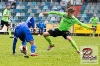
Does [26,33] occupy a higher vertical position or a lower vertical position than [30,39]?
higher

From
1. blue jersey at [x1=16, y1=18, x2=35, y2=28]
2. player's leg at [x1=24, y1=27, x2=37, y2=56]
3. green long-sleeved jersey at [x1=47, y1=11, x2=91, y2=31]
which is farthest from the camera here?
green long-sleeved jersey at [x1=47, y1=11, x2=91, y2=31]

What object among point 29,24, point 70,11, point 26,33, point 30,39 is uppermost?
point 70,11

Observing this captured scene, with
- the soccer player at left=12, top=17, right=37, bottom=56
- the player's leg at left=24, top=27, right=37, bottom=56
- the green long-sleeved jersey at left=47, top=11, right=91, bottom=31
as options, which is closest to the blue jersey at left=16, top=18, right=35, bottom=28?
the soccer player at left=12, top=17, right=37, bottom=56

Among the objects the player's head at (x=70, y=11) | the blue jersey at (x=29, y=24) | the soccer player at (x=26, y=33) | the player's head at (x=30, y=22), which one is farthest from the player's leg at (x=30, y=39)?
the player's head at (x=70, y=11)

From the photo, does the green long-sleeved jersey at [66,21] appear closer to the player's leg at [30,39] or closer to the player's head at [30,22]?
the player's head at [30,22]

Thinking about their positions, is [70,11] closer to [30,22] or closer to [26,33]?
[30,22]

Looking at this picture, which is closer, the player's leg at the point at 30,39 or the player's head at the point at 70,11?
the player's leg at the point at 30,39

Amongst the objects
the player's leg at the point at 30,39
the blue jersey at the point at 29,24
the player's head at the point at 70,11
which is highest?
the player's head at the point at 70,11

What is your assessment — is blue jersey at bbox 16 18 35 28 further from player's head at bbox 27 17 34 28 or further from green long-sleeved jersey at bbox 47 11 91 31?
green long-sleeved jersey at bbox 47 11 91 31

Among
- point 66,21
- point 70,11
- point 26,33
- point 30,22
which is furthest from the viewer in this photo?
point 66,21

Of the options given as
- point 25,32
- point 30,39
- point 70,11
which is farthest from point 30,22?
point 70,11

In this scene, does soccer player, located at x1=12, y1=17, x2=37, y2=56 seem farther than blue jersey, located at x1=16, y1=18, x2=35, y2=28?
No

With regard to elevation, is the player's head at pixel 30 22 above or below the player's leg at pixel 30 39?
above

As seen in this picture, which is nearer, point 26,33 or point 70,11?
point 26,33
